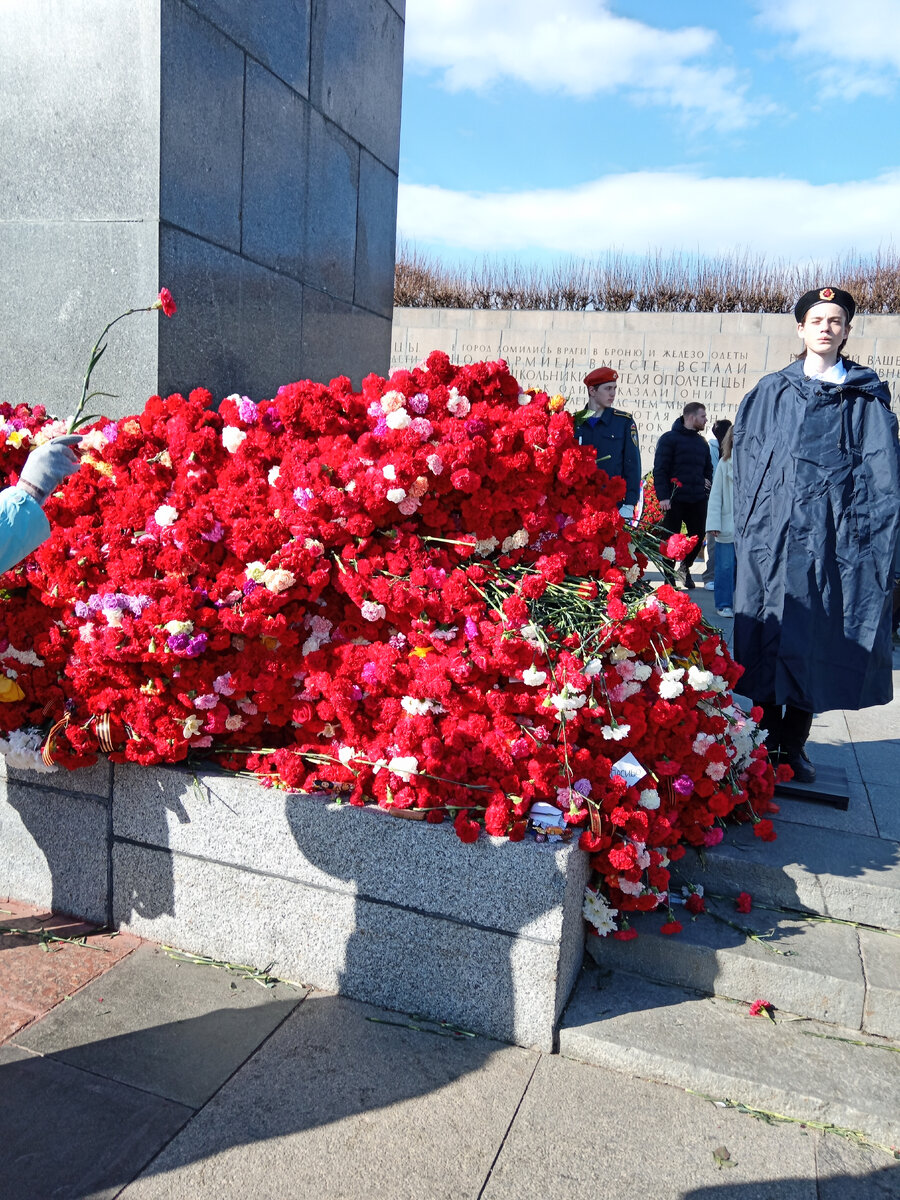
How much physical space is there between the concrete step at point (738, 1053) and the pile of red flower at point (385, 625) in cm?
30

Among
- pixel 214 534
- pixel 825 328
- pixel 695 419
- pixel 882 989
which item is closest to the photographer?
pixel 882 989

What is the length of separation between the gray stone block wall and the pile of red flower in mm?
875

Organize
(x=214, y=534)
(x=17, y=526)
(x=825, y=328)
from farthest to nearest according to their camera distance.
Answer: (x=825, y=328) < (x=214, y=534) < (x=17, y=526)

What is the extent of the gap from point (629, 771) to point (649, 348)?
14080mm

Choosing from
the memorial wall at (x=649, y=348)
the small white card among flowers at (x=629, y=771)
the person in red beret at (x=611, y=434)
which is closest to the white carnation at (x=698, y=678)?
the small white card among flowers at (x=629, y=771)

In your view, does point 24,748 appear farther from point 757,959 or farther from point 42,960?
point 757,959

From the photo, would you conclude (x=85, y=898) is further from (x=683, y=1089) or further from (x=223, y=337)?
(x=223, y=337)

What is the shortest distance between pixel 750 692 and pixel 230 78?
10.3ft

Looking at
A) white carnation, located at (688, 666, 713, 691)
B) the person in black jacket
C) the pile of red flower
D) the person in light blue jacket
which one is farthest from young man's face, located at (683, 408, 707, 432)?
the person in light blue jacket

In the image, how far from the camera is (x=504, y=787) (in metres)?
2.47

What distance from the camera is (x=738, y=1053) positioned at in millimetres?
2328

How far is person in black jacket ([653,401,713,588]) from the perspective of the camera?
28.9 ft

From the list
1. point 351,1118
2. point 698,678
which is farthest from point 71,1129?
point 698,678

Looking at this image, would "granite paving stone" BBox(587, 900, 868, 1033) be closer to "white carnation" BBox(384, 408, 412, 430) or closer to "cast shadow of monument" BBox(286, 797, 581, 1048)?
"cast shadow of monument" BBox(286, 797, 581, 1048)
